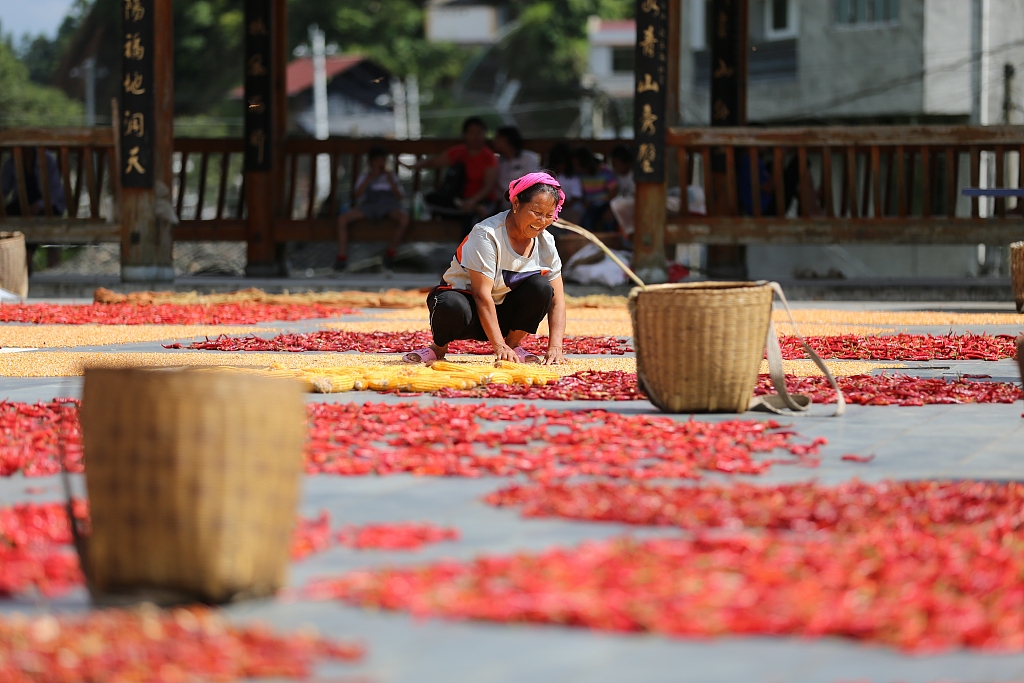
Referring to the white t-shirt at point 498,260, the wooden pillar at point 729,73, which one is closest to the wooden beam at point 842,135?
the wooden pillar at point 729,73

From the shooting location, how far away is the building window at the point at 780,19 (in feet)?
62.2

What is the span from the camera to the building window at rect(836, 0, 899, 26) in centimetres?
1780

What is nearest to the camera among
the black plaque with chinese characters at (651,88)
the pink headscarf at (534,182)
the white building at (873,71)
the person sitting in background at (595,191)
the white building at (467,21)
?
the pink headscarf at (534,182)

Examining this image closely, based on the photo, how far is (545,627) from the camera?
208 centimetres

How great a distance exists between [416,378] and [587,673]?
309 cm

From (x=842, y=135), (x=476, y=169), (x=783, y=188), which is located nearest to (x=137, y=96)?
(x=476, y=169)

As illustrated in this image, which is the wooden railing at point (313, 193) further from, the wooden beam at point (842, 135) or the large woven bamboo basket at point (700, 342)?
the large woven bamboo basket at point (700, 342)

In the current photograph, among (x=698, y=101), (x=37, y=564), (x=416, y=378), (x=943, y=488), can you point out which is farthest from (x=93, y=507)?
(x=698, y=101)

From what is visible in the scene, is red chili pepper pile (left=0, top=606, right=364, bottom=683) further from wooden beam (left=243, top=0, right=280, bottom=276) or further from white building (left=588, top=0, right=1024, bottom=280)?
white building (left=588, top=0, right=1024, bottom=280)

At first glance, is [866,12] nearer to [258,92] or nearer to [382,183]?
[382,183]

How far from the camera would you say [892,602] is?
84.3 inches

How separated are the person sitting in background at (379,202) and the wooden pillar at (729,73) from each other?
2668 mm

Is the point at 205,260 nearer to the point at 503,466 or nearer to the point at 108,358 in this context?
the point at 108,358

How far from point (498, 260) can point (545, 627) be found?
3.57 m
